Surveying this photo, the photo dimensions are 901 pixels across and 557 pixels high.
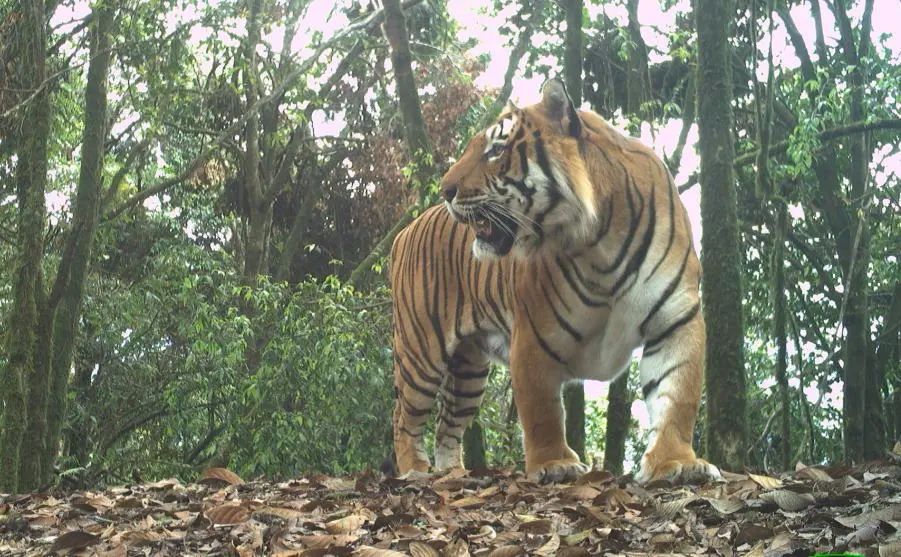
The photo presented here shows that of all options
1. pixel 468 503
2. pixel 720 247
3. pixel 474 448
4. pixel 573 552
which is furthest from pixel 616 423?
pixel 573 552

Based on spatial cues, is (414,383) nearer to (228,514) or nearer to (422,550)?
(228,514)

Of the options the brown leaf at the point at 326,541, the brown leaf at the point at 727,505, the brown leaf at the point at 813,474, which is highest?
the brown leaf at the point at 813,474

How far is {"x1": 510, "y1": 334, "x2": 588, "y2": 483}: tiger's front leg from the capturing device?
439 cm

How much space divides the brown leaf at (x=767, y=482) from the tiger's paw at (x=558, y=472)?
82cm

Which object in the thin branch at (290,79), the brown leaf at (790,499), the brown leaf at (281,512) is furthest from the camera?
the thin branch at (290,79)

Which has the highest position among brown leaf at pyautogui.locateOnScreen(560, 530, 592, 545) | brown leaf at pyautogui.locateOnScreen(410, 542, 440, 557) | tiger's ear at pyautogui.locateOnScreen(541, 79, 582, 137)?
tiger's ear at pyautogui.locateOnScreen(541, 79, 582, 137)

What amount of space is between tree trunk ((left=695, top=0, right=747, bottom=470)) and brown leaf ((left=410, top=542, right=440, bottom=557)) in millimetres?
2279

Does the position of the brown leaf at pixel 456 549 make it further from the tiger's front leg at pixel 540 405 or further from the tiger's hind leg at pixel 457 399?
the tiger's hind leg at pixel 457 399

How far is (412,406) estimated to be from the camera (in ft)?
19.8

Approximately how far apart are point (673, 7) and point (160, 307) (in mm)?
6920

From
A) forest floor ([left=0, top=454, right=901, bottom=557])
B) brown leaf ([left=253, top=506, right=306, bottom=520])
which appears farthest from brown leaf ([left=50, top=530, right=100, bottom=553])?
brown leaf ([left=253, top=506, right=306, bottom=520])

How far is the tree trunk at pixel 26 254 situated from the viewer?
6.48 metres

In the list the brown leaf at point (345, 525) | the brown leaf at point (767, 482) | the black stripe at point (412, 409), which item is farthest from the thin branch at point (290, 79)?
the brown leaf at point (767, 482)

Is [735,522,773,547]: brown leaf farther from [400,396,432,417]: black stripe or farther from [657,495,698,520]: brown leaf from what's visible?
[400,396,432,417]: black stripe
